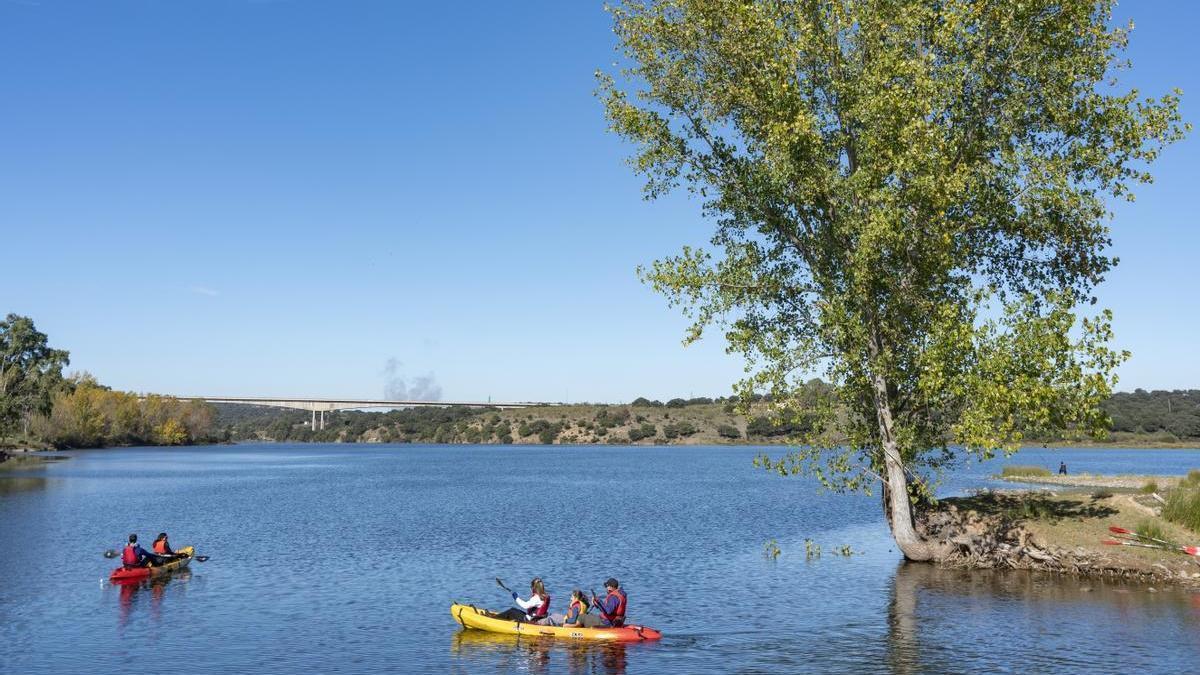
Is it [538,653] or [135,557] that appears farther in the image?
[135,557]

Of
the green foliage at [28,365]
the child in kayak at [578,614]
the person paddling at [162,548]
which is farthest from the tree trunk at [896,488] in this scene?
the green foliage at [28,365]

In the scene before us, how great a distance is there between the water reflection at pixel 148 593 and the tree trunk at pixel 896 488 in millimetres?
30601

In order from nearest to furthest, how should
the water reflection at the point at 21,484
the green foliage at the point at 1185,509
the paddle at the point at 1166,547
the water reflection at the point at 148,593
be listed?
the water reflection at the point at 148,593, the paddle at the point at 1166,547, the green foliage at the point at 1185,509, the water reflection at the point at 21,484

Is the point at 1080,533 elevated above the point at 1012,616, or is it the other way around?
the point at 1080,533

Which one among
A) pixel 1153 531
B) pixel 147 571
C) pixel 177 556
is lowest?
pixel 147 571

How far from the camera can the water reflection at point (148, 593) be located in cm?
3556

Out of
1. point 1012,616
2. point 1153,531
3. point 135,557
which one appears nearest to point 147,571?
point 135,557

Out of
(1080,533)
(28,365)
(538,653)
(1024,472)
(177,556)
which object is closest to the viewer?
(538,653)

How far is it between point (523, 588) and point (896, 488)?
17.3 meters

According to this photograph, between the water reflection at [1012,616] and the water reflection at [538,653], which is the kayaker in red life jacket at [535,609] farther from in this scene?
the water reflection at [1012,616]

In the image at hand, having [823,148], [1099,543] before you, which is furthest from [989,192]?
[1099,543]

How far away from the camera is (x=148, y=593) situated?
3966 centimetres

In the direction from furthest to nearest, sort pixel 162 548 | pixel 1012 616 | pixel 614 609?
pixel 162 548 → pixel 1012 616 → pixel 614 609

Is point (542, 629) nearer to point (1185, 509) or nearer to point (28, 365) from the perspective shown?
point (1185, 509)
